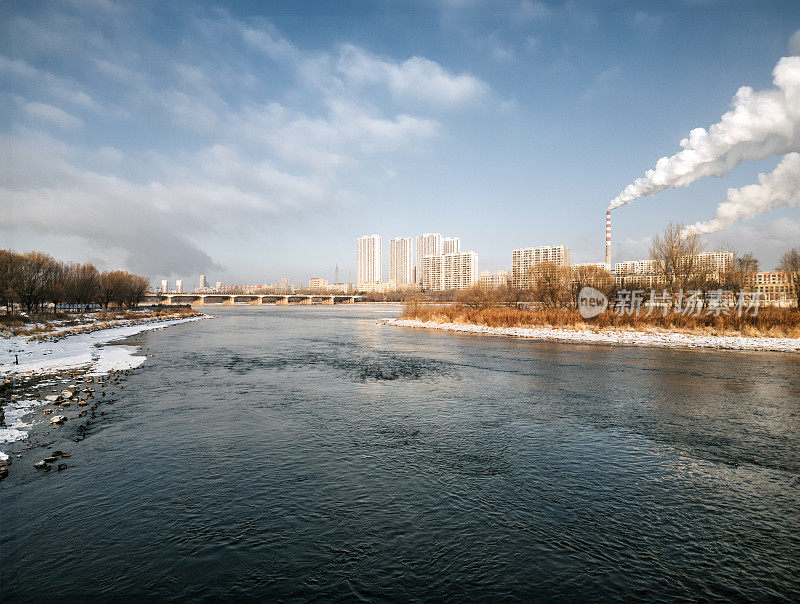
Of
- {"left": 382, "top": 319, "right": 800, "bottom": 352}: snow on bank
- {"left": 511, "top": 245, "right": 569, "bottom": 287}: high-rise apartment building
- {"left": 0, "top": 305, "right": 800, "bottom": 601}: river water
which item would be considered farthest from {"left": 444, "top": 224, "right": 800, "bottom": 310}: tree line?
{"left": 511, "top": 245, "right": 569, "bottom": 287}: high-rise apartment building

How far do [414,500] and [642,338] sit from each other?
111 feet

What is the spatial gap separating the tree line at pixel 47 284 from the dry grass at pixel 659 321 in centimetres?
4495

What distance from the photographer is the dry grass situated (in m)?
34.7

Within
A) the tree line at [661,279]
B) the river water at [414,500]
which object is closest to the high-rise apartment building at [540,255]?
the tree line at [661,279]

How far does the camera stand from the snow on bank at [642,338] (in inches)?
1190

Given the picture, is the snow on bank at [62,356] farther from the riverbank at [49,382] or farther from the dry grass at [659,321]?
the dry grass at [659,321]

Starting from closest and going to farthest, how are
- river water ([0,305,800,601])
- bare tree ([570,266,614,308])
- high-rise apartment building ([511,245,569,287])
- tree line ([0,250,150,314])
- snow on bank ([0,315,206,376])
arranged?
1. river water ([0,305,800,601])
2. snow on bank ([0,315,206,376])
3. tree line ([0,250,150,314])
4. bare tree ([570,266,614,308])
5. high-rise apartment building ([511,245,569,287])

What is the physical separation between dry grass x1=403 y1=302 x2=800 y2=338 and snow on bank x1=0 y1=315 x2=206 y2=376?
34595 mm

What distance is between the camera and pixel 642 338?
35188 mm

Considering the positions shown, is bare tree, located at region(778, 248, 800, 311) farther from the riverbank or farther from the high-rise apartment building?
the high-rise apartment building

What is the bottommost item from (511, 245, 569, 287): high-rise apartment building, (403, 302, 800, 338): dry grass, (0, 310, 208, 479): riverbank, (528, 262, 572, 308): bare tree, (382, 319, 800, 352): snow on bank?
(382, 319, 800, 352): snow on bank

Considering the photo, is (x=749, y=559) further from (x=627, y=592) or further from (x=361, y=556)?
(x=361, y=556)

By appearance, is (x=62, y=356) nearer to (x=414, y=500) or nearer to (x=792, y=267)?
(x=414, y=500)

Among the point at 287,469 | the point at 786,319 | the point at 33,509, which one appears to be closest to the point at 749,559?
the point at 287,469
